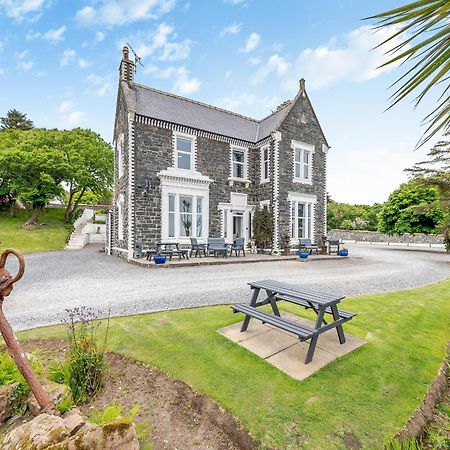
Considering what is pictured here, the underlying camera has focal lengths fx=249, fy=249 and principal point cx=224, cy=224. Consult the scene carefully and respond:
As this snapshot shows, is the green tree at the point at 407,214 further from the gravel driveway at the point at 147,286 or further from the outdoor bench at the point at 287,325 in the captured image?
the outdoor bench at the point at 287,325

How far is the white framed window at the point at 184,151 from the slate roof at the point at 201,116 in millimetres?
834

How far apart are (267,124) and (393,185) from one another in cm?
2374

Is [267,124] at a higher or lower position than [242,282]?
higher

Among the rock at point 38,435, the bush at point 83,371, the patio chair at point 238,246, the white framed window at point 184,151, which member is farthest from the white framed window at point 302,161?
the rock at point 38,435

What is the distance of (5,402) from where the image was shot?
267 centimetres

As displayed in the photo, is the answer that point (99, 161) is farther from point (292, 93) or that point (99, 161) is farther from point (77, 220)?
point (292, 93)

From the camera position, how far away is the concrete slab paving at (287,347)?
3.50m

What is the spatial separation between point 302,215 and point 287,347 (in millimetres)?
16146

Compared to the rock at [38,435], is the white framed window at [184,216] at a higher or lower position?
Answer: higher

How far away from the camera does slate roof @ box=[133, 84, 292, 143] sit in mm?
15698

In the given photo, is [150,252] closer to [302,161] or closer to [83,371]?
[83,371]

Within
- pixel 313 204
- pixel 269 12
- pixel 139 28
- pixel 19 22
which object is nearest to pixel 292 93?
pixel 313 204

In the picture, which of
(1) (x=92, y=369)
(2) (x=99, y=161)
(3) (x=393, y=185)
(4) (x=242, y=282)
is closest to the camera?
(1) (x=92, y=369)

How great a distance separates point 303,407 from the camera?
2.78 metres
